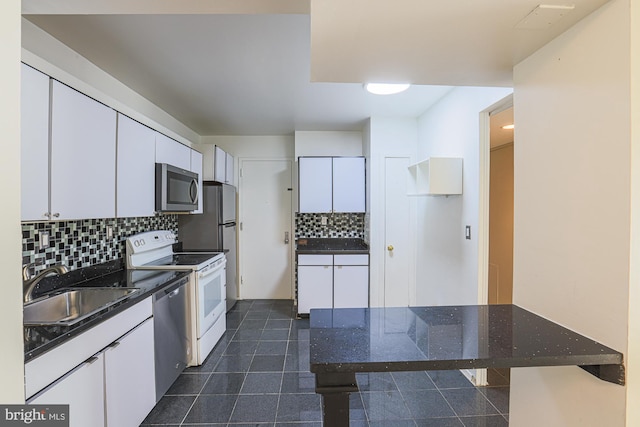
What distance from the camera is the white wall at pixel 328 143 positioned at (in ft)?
13.5

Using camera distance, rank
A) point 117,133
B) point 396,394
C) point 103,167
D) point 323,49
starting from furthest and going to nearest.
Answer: point 396,394, point 117,133, point 103,167, point 323,49

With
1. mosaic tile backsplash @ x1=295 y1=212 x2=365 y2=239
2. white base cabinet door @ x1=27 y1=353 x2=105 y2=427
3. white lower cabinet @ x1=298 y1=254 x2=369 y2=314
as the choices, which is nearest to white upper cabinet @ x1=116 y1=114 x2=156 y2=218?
white base cabinet door @ x1=27 y1=353 x2=105 y2=427

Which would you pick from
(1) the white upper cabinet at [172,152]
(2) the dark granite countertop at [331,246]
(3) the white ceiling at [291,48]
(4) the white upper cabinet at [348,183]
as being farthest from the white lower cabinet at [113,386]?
(4) the white upper cabinet at [348,183]

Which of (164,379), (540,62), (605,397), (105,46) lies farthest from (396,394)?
(105,46)

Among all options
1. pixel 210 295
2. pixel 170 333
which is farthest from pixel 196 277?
pixel 170 333

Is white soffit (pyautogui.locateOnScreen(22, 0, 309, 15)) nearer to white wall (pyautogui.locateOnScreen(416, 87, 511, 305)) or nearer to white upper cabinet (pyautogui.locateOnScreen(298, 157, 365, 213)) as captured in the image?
white wall (pyautogui.locateOnScreen(416, 87, 511, 305))

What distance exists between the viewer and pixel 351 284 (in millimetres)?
3605

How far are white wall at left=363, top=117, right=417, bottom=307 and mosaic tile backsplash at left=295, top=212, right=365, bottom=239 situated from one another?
569 mm

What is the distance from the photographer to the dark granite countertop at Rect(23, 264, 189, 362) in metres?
1.17

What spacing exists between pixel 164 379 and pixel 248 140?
3227 mm

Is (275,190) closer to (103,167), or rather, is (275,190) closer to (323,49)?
(103,167)

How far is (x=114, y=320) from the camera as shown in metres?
1.55

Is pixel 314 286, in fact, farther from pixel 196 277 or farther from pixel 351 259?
pixel 196 277

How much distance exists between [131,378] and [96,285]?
71 cm
